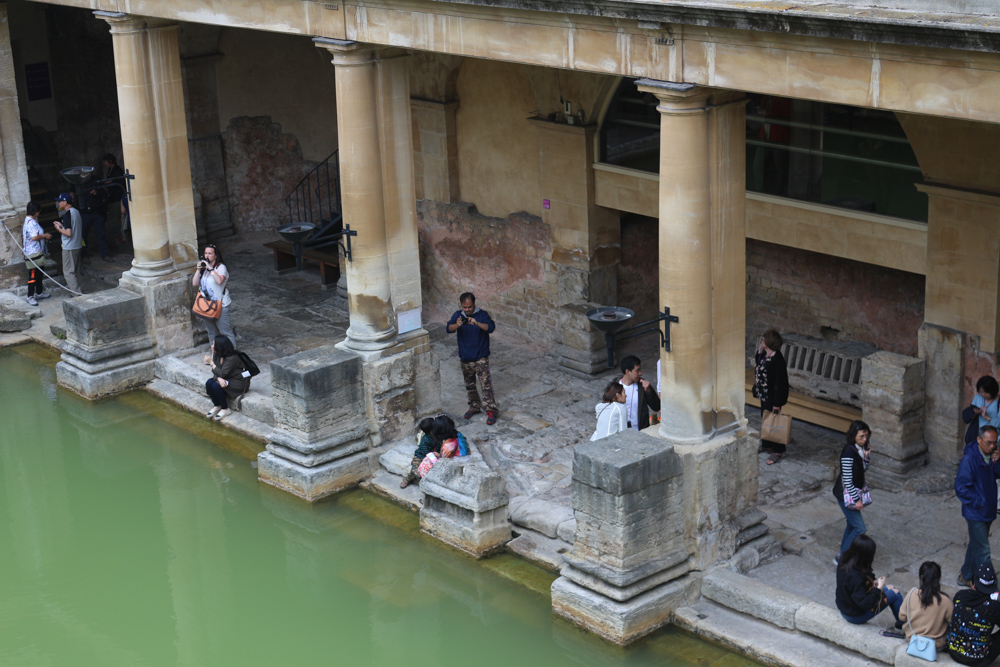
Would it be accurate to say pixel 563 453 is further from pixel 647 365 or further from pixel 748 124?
pixel 748 124

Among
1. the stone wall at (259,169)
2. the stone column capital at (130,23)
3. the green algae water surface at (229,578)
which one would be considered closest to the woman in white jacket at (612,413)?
the green algae water surface at (229,578)

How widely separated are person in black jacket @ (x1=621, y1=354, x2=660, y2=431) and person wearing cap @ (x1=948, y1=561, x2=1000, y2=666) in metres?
3.21

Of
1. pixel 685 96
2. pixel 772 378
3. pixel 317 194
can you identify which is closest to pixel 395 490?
pixel 772 378

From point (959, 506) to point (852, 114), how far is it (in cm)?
356

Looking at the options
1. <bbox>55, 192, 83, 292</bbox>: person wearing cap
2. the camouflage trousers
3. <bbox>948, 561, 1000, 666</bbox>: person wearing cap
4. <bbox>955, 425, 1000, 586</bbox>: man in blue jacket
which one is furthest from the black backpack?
<bbox>948, 561, 1000, 666</bbox>: person wearing cap

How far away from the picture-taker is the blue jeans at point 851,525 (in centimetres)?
941

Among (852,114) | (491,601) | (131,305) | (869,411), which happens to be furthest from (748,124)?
(131,305)

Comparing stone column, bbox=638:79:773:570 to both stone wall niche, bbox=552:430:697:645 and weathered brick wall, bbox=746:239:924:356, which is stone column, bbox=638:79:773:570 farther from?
weathered brick wall, bbox=746:239:924:356

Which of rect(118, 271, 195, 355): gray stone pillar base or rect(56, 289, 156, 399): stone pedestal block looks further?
rect(118, 271, 195, 355): gray stone pillar base

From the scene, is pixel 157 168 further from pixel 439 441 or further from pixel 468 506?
pixel 468 506

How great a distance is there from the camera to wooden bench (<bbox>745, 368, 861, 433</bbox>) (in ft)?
38.6

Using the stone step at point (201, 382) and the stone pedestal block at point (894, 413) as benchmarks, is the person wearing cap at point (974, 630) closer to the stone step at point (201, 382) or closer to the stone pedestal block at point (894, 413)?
the stone pedestal block at point (894, 413)

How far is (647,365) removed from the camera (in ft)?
45.5

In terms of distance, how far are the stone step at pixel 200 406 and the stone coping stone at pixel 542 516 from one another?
3.12 m
